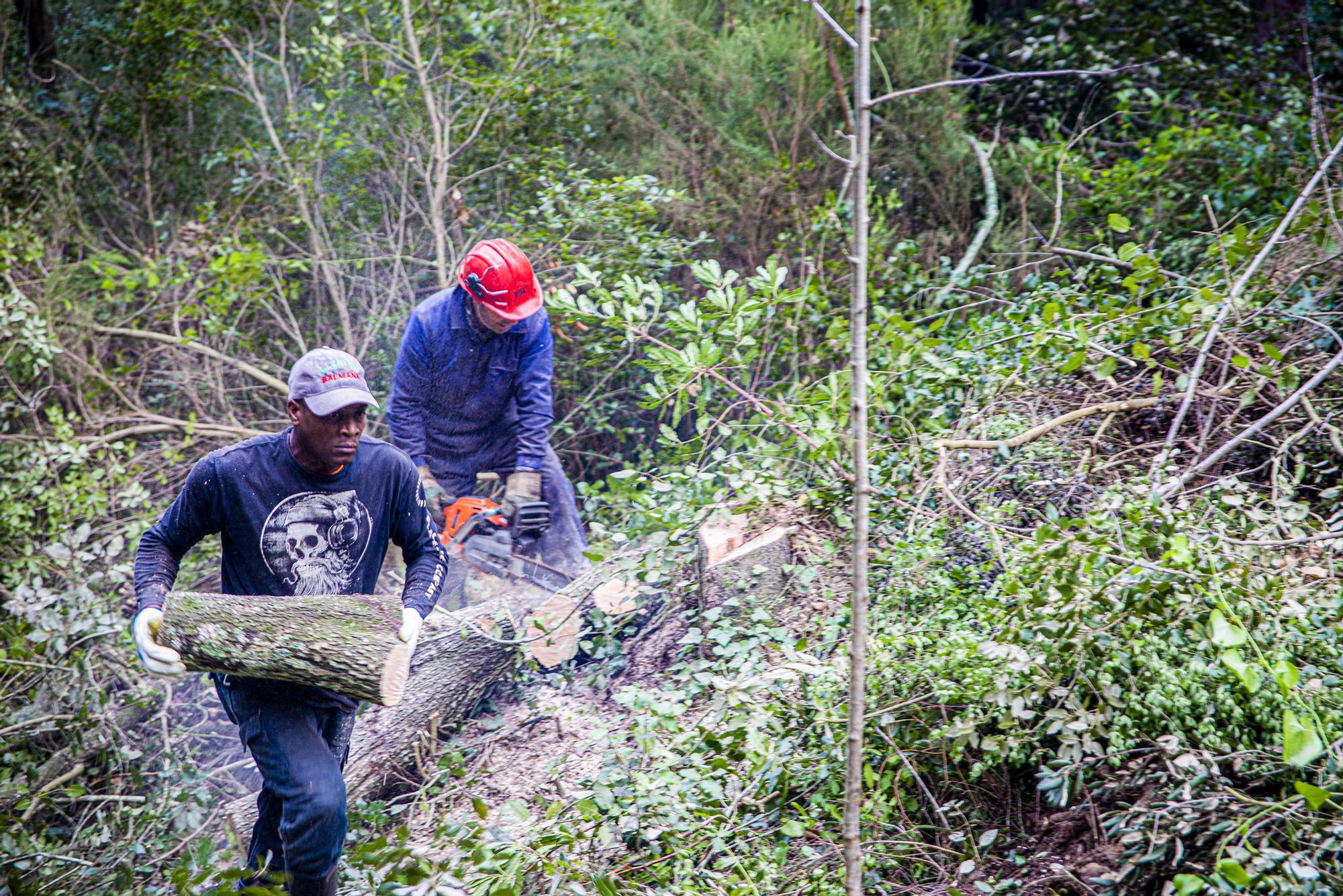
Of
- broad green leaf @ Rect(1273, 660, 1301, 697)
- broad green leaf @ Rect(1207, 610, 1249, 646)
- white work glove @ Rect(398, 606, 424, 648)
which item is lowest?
white work glove @ Rect(398, 606, 424, 648)

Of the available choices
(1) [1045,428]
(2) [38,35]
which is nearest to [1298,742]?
(1) [1045,428]

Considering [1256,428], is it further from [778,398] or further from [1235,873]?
[778,398]

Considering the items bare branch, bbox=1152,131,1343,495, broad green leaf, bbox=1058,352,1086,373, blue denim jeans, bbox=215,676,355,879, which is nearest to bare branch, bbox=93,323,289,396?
blue denim jeans, bbox=215,676,355,879

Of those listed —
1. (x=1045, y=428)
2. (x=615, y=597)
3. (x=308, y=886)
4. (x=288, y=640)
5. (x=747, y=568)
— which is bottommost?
(x=615, y=597)

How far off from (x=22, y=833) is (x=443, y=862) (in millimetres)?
2104

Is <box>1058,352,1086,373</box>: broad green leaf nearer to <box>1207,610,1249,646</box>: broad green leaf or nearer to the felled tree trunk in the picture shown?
<box>1207,610,1249,646</box>: broad green leaf

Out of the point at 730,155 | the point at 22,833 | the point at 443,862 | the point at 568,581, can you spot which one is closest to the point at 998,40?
the point at 730,155

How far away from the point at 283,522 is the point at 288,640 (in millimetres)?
398

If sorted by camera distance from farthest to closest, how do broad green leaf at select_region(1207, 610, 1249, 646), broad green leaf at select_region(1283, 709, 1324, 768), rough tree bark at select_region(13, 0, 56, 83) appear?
1. rough tree bark at select_region(13, 0, 56, 83)
2. broad green leaf at select_region(1207, 610, 1249, 646)
3. broad green leaf at select_region(1283, 709, 1324, 768)

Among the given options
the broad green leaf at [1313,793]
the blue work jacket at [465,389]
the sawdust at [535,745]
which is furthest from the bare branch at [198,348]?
the broad green leaf at [1313,793]

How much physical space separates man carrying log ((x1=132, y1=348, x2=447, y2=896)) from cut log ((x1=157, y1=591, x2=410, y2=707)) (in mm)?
77

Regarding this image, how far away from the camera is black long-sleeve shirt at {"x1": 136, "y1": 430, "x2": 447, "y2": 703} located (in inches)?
116

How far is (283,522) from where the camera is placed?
3.00 meters

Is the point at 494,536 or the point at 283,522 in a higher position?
the point at 283,522
